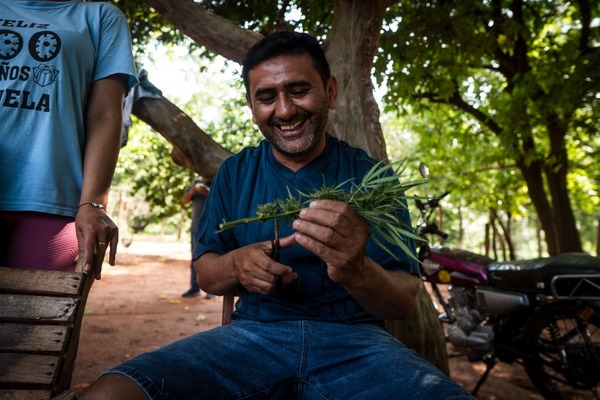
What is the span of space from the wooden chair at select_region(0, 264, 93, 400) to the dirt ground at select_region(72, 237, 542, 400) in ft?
9.01

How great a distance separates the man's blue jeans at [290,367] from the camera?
141 centimetres

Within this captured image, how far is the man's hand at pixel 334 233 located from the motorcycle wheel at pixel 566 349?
10.3 feet

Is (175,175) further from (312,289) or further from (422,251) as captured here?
(312,289)

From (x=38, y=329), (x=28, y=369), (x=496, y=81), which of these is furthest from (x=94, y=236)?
(x=496, y=81)

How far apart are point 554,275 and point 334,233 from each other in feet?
10.2

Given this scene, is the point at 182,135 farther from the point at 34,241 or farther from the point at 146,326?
the point at 146,326

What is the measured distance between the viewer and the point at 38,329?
140 cm

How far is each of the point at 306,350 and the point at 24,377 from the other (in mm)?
904

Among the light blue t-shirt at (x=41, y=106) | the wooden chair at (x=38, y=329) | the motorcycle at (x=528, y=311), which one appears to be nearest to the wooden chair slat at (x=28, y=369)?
the wooden chair at (x=38, y=329)

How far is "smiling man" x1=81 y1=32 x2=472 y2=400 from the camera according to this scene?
1374mm

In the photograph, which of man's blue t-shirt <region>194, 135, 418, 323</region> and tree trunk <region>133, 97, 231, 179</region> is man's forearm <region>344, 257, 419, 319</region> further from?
tree trunk <region>133, 97, 231, 179</region>

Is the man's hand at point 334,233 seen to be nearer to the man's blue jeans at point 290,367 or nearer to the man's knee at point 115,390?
the man's blue jeans at point 290,367

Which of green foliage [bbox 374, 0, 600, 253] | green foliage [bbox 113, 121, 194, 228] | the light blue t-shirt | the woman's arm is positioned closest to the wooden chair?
the woman's arm

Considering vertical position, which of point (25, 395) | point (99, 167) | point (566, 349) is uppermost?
point (99, 167)
